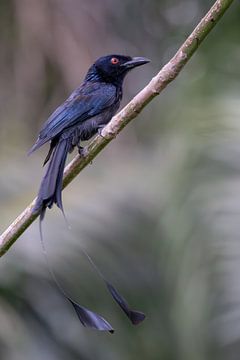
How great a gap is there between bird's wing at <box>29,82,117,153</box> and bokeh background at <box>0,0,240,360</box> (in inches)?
31.2

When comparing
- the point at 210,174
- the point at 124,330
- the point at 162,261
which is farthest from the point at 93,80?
the point at 124,330

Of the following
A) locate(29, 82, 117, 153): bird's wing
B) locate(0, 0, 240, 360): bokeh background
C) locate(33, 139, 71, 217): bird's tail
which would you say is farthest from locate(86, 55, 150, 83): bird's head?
locate(33, 139, 71, 217): bird's tail

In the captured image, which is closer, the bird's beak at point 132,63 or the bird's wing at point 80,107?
the bird's wing at point 80,107

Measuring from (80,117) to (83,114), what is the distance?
37 mm

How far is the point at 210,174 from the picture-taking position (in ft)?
15.2

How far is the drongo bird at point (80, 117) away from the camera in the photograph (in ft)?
10.3

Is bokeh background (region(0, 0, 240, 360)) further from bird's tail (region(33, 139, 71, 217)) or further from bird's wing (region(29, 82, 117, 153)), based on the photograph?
bird's tail (region(33, 139, 71, 217))

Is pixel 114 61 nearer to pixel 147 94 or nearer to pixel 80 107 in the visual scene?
pixel 80 107

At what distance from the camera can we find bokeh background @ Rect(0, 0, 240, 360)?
4.40 m

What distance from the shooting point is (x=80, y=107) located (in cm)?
398

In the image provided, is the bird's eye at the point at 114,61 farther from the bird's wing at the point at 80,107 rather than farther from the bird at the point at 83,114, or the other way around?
the bird's wing at the point at 80,107

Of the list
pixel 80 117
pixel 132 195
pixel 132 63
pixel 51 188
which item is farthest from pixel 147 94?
pixel 132 195

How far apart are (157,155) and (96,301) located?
1.56 meters

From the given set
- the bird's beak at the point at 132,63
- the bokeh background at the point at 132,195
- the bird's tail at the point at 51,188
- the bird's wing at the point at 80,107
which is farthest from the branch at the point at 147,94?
the bird's beak at the point at 132,63
